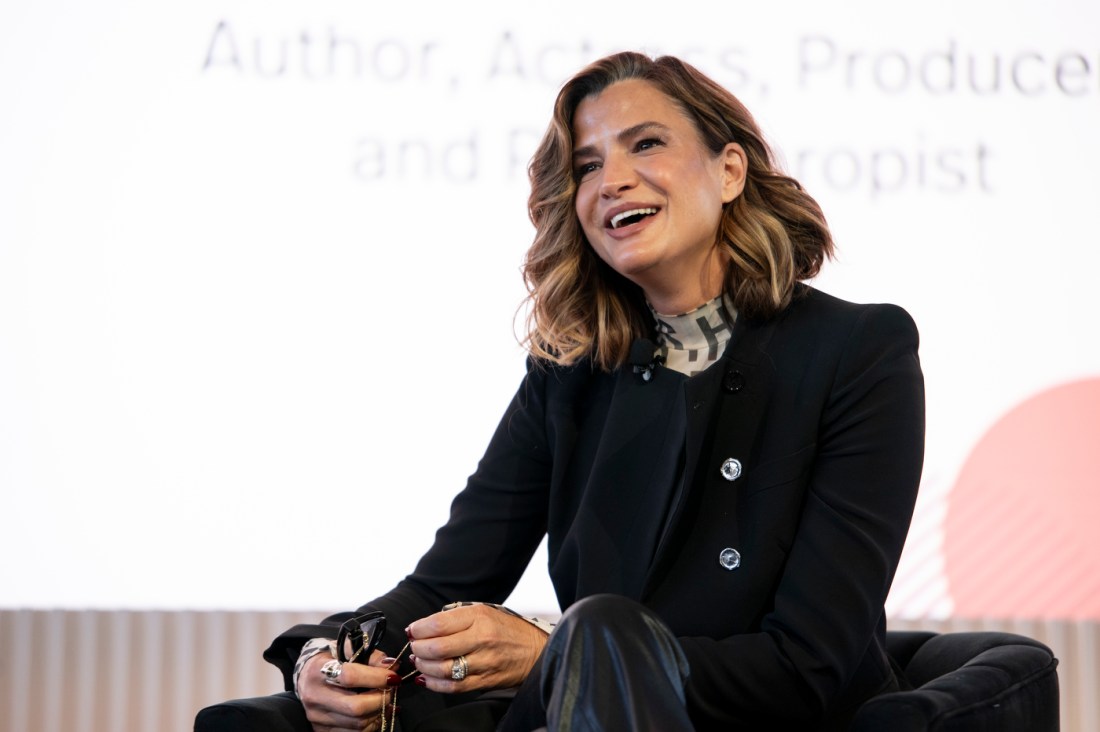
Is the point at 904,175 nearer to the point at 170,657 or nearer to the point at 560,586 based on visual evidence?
the point at 560,586

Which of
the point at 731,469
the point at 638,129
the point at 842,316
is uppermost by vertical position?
the point at 638,129

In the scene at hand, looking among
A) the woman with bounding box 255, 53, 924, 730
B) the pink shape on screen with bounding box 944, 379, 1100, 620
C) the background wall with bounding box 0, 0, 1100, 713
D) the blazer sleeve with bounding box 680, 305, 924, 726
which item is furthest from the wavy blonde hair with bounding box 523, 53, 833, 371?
the pink shape on screen with bounding box 944, 379, 1100, 620

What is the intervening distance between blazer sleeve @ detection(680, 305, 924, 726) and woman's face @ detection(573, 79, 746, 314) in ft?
1.00

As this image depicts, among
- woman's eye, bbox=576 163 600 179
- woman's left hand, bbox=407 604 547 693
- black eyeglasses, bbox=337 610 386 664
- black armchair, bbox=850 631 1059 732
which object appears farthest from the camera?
woman's eye, bbox=576 163 600 179

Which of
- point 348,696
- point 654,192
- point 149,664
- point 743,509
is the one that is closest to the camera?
point 348,696

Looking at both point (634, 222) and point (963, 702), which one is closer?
point (963, 702)

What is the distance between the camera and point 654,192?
80.0 inches

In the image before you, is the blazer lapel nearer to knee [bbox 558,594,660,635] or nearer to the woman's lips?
the woman's lips

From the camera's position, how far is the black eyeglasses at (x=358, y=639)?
1.83 metres

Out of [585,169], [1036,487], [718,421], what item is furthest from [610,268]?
[1036,487]

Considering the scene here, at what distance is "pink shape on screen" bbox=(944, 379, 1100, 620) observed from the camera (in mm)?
3256

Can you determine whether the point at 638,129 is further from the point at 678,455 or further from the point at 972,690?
the point at 972,690

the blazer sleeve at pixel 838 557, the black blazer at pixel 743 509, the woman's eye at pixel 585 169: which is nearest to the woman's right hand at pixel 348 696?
the black blazer at pixel 743 509

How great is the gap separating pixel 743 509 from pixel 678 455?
0.13 meters
